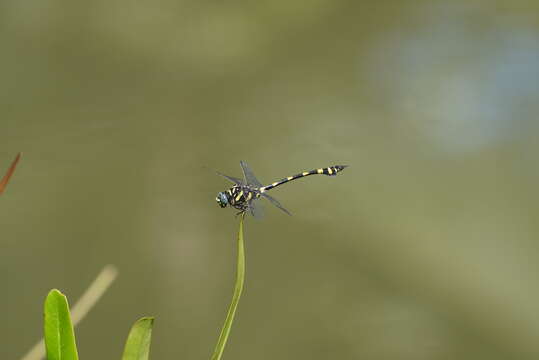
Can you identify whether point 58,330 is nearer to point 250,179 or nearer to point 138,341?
point 138,341

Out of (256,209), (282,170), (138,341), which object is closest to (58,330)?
(138,341)

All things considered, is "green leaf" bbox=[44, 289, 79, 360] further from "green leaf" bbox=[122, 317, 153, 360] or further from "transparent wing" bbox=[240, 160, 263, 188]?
"transparent wing" bbox=[240, 160, 263, 188]

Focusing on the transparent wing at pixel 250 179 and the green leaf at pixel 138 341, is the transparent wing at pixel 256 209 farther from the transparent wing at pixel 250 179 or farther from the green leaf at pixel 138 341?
the green leaf at pixel 138 341

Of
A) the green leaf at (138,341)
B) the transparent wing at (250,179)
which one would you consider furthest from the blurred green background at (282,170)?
the green leaf at (138,341)

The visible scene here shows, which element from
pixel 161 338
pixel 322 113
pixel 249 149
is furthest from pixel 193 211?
pixel 322 113

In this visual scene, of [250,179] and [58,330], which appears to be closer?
[58,330]

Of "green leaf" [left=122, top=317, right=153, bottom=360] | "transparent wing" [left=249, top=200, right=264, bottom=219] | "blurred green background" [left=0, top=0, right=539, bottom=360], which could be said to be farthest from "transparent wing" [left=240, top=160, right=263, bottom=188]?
"blurred green background" [left=0, top=0, right=539, bottom=360]
